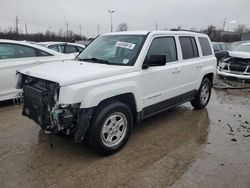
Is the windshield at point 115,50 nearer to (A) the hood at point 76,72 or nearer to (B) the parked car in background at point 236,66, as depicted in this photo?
(A) the hood at point 76,72

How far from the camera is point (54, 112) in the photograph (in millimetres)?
3170

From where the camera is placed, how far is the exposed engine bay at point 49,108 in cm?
317

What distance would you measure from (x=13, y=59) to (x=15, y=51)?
27cm

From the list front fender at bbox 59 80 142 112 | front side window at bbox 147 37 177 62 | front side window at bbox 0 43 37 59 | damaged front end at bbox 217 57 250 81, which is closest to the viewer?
front fender at bbox 59 80 142 112

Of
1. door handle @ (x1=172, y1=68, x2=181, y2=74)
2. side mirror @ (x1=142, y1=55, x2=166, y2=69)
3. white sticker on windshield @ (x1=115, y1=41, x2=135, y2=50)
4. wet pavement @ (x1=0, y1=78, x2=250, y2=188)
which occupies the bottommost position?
wet pavement @ (x1=0, y1=78, x2=250, y2=188)

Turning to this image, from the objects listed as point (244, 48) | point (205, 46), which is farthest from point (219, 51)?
point (205, 46)

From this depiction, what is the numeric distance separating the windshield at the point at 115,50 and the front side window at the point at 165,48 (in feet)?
0.83

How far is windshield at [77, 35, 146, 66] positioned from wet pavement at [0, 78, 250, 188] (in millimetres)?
1449

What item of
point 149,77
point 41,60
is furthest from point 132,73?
point 41,60

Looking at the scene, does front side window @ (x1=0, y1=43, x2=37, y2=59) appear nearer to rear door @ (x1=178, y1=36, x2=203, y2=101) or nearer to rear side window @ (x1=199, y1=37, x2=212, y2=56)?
rear door @ (x1=178, y1=36, x2=203, y2=101)

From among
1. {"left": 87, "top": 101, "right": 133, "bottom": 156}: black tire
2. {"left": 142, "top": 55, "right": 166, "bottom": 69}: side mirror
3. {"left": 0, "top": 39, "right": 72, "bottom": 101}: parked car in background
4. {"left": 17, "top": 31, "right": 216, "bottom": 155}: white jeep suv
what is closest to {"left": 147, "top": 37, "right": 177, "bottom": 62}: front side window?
{"left": 17, "top": 31, "right": 216, "bottom": 155}: white jeep suv

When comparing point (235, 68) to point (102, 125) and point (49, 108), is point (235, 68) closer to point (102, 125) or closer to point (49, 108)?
point (102, 125)

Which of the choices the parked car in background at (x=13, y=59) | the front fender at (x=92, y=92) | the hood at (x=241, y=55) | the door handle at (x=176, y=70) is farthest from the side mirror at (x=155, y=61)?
the hood at (x=241, y=55)

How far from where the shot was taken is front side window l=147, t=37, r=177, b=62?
14.5ft
